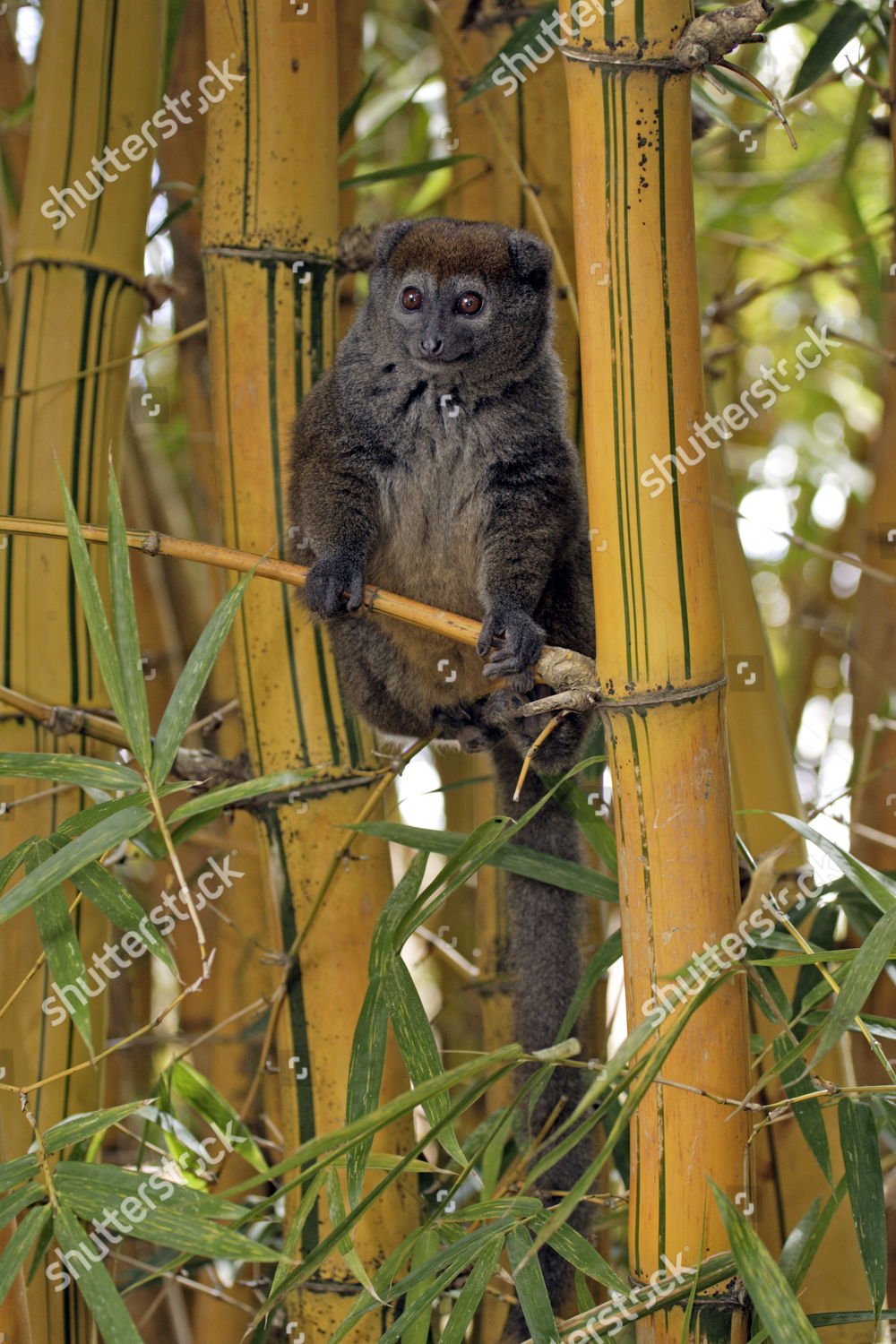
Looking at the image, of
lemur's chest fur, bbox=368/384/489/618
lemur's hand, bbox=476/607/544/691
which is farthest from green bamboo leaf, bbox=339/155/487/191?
lemur's hand, bbox=476/607/544/691

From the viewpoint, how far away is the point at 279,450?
1.70 metres

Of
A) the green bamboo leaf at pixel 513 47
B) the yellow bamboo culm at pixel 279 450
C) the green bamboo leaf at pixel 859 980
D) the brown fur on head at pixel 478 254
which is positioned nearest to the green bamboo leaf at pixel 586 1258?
the green bamboo leaf at pixel 859 980

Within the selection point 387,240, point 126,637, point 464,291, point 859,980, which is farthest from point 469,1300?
point 387,240

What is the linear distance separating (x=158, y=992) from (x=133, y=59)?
2.27m

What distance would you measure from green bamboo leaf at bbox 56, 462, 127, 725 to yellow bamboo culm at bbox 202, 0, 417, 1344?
0.44m

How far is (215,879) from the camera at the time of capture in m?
2.54

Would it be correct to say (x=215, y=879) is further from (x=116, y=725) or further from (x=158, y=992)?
(x=116, y=725)

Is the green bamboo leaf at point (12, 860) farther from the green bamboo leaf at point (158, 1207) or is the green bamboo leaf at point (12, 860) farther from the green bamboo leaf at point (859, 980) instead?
the green bamboo leaf at point (859, 980)

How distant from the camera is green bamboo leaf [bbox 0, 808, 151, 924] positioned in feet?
3.34

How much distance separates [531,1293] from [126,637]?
2.37 ft

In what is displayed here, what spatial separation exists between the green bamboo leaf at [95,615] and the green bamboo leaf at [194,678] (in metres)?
0.05

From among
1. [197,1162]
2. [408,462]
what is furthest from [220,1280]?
[408,462]

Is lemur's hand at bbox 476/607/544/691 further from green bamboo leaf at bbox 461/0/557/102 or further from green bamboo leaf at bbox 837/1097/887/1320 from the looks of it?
green bamboo leaf at bbox 461/0/557/102

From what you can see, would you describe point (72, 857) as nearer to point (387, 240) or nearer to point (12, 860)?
point (12, 860)
